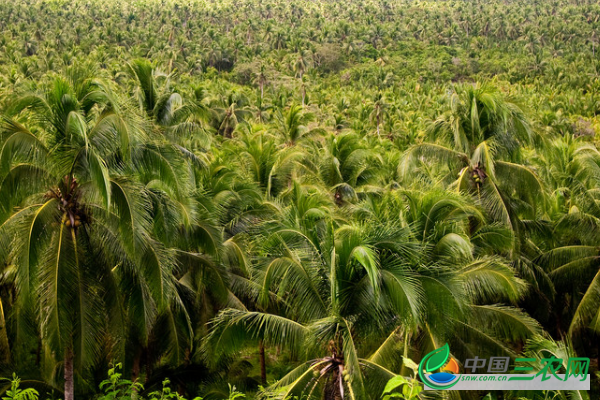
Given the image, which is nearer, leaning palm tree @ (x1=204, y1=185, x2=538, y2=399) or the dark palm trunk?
leaning palm tree @ (x1=204, y1=185, x2=538, y2=399)

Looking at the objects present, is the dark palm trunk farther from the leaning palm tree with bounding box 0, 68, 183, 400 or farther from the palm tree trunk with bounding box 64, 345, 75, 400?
the palm tree trunk with bounding box 64, 345, 75, 400

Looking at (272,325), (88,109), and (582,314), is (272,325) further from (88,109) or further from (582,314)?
(582,314)

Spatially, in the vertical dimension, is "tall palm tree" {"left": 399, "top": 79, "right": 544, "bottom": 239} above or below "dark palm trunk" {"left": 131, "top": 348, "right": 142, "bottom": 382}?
above

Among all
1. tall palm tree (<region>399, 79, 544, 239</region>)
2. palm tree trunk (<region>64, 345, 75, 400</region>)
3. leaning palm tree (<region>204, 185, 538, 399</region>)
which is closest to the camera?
leaning palm tree (<region>204, 185, 538, 399</region>)

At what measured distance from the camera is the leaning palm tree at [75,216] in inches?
334

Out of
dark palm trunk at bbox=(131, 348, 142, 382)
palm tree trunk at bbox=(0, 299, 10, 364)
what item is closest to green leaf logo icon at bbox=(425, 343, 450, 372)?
dark palm trunk at bbox=(131, 348, 142, 382)

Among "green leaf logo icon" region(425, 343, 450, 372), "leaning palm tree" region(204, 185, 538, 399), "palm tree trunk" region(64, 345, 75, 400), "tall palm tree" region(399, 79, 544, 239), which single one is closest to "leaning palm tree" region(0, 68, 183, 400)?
"palm tree trunk" region(64, 345, 75, 400)

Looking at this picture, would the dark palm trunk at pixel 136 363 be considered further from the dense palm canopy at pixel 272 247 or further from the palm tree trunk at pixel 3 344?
the palm tree trunk at pixel 3 344

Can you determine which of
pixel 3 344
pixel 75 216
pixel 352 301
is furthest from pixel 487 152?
pixel 3 344

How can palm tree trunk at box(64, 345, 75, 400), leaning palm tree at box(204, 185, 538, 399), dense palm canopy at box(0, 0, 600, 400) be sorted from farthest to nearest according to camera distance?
palm tree trunk at box(64, 345, 75, 400), dense palm canopy at box(0, 0, 600, 400), leaning palm tree at box(204, 185, 538, 399)

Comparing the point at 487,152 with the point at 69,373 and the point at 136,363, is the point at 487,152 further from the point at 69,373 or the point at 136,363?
the point at 69,373

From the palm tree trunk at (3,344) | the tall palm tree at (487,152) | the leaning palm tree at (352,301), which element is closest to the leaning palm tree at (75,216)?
the leaning palm tree at (352,301)

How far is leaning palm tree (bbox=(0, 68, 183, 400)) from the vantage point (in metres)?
8.48

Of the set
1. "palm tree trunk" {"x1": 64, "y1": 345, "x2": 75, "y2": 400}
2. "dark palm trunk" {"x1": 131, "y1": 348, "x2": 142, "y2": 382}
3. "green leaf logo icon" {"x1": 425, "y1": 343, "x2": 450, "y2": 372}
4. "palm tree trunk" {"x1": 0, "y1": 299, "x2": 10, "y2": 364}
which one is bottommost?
"dark palm trunk" {"x1": 131, "y1": 348, "x2": 142, "y2": 382}
